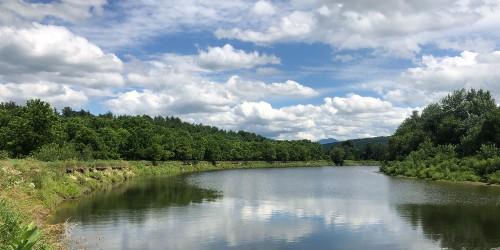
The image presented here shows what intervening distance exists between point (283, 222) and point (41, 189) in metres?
17.4

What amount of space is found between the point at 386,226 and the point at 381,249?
7.25 meters

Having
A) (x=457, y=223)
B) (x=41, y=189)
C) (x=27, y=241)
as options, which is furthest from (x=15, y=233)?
(x=457, y=223)

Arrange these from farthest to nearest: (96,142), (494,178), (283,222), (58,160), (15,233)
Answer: (96,142), (494,178), (58,160), (283,222), (15,233)

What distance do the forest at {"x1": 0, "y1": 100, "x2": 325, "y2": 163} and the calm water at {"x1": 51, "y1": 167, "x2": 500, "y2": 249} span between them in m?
19.6

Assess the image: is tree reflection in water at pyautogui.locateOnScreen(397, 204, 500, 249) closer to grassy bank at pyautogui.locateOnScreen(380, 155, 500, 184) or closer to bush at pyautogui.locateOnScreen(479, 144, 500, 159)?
grassy bank at pyautogui.locateOnScreen(380, 155, 500, 184)

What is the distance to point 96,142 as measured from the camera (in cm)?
9669

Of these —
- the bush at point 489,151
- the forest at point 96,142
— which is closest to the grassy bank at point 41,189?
the forest at point 96,142

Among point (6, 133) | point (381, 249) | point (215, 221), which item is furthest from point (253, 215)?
point (6, 133)

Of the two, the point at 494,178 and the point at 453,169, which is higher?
the point at 453,169

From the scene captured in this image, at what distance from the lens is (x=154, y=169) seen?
324 feet

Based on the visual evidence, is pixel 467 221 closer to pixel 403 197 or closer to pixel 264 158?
pixel 403 197

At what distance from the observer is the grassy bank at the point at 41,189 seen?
1750 cm

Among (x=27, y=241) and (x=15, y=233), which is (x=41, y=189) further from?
(x=27, y=241)

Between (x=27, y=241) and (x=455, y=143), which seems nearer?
(x=27, y=241)
